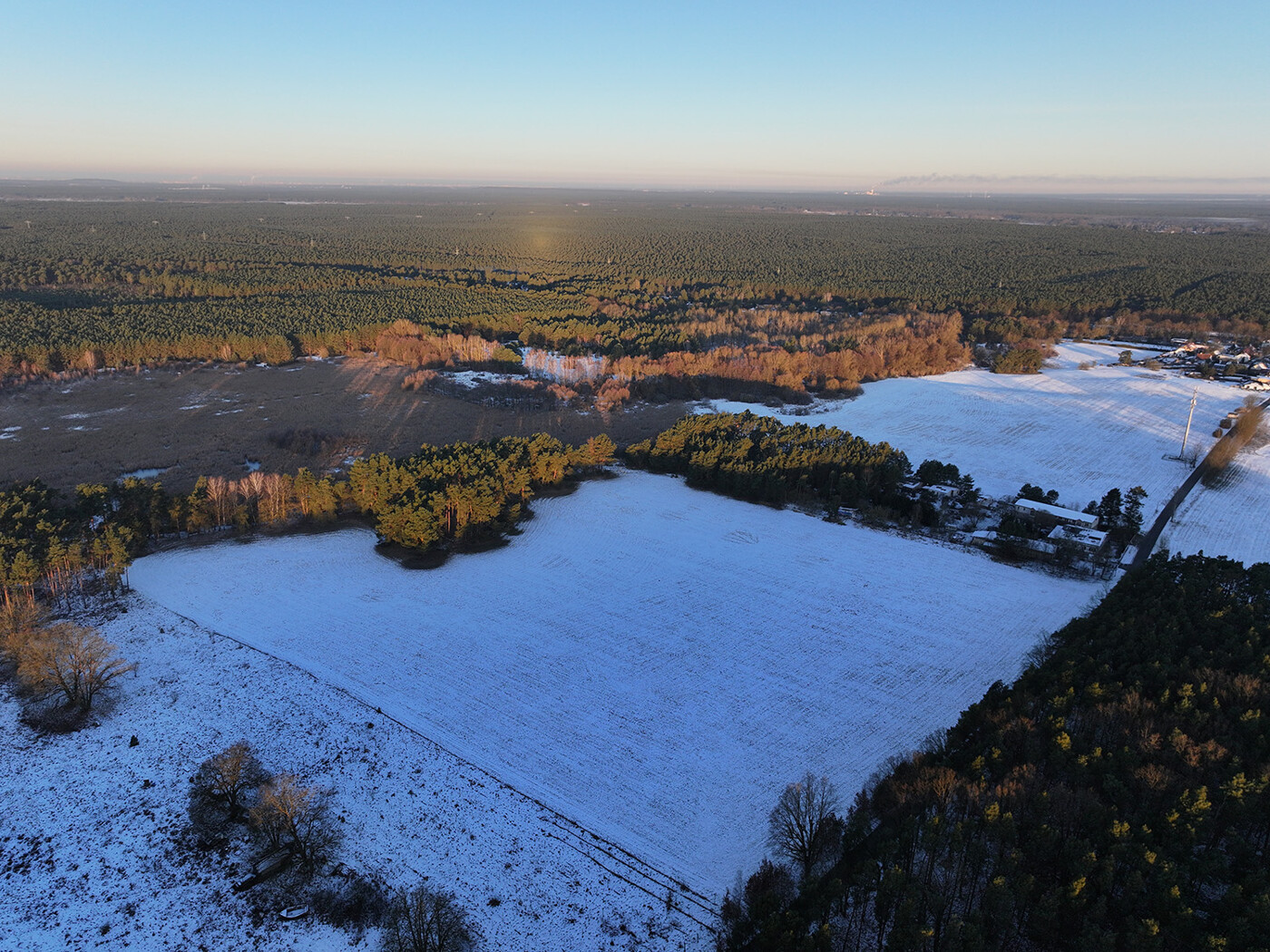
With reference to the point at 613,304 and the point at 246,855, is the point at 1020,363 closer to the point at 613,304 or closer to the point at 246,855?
the point at 613,304

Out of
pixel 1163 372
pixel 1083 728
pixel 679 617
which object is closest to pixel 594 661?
pixel 679 617

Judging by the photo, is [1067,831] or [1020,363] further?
[1020,363]

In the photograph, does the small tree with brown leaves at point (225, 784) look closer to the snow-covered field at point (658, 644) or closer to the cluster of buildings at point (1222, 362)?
A: the snow-covered field at point (658, 644)

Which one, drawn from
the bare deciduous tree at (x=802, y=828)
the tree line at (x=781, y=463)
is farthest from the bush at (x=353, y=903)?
the tree line at (x=781, y=463)

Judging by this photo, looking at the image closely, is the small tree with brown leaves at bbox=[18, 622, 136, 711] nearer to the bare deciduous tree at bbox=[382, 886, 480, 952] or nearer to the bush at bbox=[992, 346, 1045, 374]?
the bare deciduous tree at bbox=[382, 886, 480, 952]

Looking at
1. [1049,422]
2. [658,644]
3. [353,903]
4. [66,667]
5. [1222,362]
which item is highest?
[1222,362]

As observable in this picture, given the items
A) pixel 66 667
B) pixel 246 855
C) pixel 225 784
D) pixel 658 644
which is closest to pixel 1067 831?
pixel 658 644

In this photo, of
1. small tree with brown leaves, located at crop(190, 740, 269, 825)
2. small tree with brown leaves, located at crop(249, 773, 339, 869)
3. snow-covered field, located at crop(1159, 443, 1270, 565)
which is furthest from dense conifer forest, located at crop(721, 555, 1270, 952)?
snow-covered field, located at crop(1159, 443, 1270, 565)
